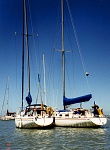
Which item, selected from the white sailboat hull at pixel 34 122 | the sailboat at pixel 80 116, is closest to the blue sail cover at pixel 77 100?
the sailboat at pixel 80 116

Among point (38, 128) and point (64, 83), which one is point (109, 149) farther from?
point (64, 83)

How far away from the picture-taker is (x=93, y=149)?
21.4 metres

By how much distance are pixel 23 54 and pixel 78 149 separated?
104 feet

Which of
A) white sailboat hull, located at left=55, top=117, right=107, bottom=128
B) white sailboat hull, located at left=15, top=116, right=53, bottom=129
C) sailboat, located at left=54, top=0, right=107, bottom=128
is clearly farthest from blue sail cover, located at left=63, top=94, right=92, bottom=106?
white sailboat hull, located at left=15, top=116, right=53, bottom=129

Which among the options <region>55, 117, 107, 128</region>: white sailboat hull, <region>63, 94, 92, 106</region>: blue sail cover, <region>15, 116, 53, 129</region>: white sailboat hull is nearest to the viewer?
<region>15, 116, 53, 129</region>: white sailboat hull

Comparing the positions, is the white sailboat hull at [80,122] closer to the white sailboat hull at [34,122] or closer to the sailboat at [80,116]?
the sailboat at [80,116]

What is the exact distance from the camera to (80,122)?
136ft

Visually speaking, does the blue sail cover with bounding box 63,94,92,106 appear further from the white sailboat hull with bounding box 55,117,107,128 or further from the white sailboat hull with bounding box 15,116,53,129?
the white sailboat hull with bounding box 15,116,53,129

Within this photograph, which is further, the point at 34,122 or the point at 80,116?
the point at 80,116

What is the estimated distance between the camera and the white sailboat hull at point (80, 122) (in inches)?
1602

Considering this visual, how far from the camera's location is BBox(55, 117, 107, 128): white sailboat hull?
40.7 m

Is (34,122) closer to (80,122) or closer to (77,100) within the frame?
(80,122)

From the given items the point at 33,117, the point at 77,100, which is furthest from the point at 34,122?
the point at 77,100

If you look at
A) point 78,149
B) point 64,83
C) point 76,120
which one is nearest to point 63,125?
point 76,120
